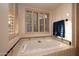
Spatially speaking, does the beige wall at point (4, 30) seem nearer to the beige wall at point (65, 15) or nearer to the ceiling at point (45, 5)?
the ceiling at point (45, 5)

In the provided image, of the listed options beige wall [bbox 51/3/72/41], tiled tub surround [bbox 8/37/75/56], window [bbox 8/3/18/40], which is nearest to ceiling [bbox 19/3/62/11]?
beige wall [bbox 51/3/72/41]

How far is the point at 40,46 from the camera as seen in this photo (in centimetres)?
105

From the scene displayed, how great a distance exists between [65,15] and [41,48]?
1.37 ft

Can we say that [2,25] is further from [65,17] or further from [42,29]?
[65,17]

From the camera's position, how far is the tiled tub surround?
38.4 inches

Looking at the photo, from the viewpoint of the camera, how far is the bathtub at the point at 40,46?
0.98 meters

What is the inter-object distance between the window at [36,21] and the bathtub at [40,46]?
0.11 metres

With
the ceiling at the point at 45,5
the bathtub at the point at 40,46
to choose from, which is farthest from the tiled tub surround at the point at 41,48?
the ceiling at the point at 45,5

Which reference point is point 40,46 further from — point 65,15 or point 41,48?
point 65,15

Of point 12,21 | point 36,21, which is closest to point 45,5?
point 36,21

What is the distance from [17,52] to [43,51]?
25 cm

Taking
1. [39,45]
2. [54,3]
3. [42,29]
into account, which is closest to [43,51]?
[39,45]

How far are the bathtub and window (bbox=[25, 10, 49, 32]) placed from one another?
0.11 meters

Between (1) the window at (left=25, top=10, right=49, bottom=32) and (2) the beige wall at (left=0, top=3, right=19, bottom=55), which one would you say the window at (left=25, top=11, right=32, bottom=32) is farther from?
(2) the beige wall at (left=0, top=3, right=19, bottom=55)
